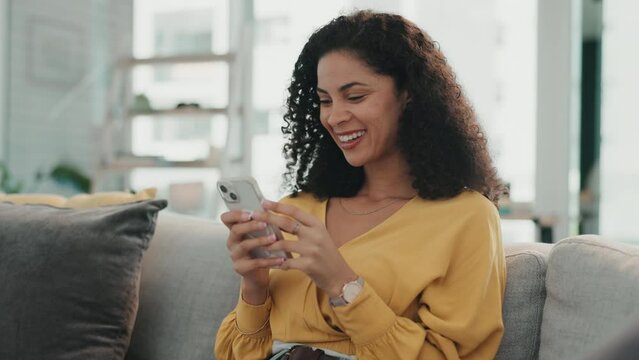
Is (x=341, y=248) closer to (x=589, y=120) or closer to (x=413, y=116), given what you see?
(x=413, y=116)

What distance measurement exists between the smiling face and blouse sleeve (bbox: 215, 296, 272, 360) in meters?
0.35

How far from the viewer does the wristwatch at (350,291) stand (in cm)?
122

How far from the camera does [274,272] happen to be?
1.46m

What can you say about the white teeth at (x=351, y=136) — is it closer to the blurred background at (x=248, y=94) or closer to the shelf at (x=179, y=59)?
the blurred background at (x=248, y=94)

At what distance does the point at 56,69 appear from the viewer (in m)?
4.93

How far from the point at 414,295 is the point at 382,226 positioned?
163 mm

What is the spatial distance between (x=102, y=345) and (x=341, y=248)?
2.13ft

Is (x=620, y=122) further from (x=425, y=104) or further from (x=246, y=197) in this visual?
(x=246, y=197)

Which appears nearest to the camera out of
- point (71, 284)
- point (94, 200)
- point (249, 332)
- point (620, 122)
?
point (249, 332)

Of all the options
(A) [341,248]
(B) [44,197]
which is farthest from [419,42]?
(B) [44,197]

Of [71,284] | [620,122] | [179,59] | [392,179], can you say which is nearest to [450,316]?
[392,179]

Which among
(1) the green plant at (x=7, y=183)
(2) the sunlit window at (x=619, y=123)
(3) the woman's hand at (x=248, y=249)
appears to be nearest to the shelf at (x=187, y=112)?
(1) the green plant at (x=7, y=183)

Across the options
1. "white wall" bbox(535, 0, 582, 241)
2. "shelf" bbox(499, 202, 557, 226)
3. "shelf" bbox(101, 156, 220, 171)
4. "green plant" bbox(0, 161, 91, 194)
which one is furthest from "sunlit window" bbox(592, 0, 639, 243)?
"green plant" bbox(0, 161, 91, 194)

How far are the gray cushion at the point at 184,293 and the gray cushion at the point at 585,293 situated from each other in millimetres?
722
